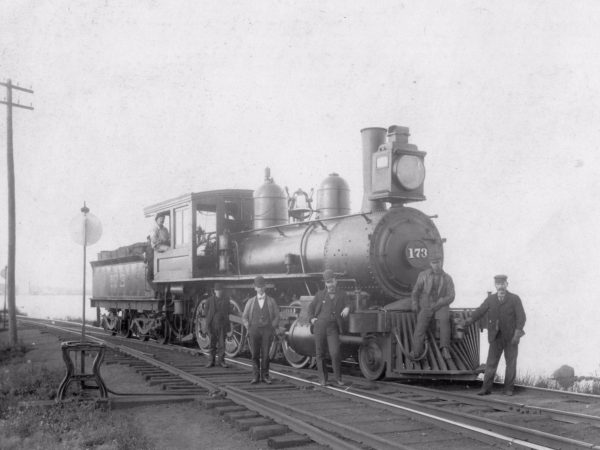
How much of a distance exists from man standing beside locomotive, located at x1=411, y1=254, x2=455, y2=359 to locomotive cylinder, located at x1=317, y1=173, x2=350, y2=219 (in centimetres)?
309

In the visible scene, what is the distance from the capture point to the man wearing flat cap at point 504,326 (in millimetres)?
7617

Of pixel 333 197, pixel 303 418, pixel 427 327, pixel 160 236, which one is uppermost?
pixel 333 197

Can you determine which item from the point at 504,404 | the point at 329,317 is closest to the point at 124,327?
the point at 329,317

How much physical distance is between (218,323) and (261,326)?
6.97 feet

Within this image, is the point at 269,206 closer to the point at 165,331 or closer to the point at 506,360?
the point at 165,331

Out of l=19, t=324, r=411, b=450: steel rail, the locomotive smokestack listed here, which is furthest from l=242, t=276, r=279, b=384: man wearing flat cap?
the locomotive smokestack

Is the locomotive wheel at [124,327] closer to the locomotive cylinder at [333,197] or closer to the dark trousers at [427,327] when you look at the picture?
the locomotive cylinder at [333,197]

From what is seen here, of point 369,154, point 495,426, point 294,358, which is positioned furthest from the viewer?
point 294,358

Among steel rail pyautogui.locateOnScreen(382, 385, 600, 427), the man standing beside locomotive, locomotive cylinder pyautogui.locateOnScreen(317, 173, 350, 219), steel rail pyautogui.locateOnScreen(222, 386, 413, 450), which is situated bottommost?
steel rail pyautogui.locateOnScreen(382, 385, 600, 427)

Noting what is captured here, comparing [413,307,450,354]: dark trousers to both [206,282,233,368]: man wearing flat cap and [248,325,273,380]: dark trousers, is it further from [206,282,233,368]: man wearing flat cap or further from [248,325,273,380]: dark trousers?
[206,282,233,368]: man wearing flat cap

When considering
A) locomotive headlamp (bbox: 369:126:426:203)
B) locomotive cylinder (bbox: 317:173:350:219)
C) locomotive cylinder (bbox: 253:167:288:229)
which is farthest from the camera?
locomotive cylinder (bbox: 253:167:288:229)

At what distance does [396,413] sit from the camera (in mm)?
6184

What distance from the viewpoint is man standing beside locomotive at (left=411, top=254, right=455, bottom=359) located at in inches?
320

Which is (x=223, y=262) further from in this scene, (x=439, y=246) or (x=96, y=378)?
(x=96, y=378)
